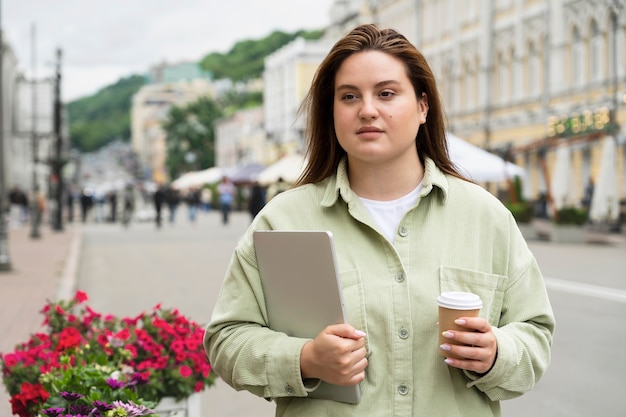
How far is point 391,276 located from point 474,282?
0.72ft

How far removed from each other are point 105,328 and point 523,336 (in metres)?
3.30

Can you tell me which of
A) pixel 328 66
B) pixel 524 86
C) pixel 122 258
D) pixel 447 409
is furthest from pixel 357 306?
pixel 524 86

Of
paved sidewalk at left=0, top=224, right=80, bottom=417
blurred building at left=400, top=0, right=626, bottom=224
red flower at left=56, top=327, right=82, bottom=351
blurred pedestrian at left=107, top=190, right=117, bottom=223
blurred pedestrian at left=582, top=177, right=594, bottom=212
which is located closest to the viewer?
red flower at left=56, top=327, right=82, bottom=351

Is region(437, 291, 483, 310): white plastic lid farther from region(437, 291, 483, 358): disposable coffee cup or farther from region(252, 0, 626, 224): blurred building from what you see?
region(252, 0, 626, 224): blurred building

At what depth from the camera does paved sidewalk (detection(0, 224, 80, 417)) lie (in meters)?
10.2

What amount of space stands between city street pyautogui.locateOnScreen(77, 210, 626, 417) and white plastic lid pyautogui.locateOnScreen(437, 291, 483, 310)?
16.3 feet

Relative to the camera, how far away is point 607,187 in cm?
2805

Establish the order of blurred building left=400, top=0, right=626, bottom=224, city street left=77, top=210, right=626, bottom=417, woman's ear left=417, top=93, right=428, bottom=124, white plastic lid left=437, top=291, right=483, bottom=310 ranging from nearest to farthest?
white plastic lid left=437, top=291, right=483, bottom=310, woman's ear left=417, top=93, right=428, bottom=124, city street left=77, top=210, right=626, bottom=417, blurred building left=400, top=0, right=626, bottom=224

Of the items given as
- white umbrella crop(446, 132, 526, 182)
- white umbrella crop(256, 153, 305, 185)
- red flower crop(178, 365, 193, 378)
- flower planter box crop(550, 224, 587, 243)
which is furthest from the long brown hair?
flower planter box crop(550, 224, 587, 243)

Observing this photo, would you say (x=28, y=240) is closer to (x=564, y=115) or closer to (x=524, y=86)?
(x=564, y=115)

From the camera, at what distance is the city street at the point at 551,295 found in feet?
24.6

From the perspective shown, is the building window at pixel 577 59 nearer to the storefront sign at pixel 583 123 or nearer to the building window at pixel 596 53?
the building window at pixel 596 53

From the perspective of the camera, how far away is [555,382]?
321 inches

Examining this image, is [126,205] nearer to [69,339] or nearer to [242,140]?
[69,339]
